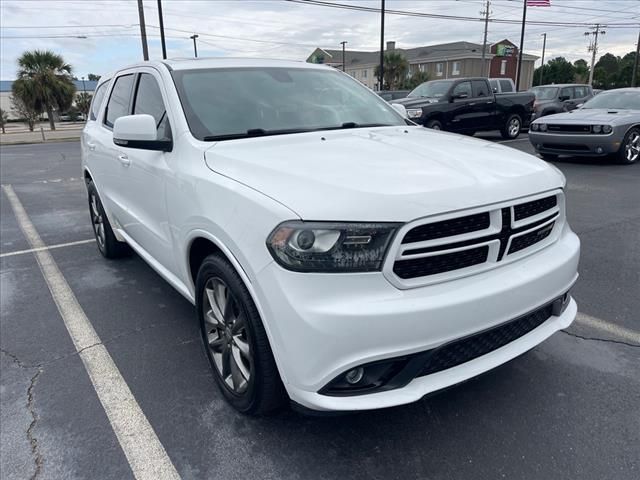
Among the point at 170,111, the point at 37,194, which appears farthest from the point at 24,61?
the point at 170,111

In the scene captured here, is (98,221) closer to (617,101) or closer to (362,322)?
(362,322)

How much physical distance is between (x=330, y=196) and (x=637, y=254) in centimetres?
427

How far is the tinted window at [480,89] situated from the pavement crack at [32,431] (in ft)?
45.9

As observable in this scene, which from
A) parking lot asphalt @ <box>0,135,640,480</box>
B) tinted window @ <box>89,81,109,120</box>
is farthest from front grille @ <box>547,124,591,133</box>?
tinted window @ <box>89,81,109,120</box>

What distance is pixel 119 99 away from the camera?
4426 mm

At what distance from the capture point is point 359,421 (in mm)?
2592

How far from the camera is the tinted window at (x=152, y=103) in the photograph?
3.27 metres

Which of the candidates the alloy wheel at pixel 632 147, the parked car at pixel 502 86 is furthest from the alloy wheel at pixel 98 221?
the parked car at pixel 502 86

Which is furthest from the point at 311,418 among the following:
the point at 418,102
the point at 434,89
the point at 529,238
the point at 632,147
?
the point at 434,89

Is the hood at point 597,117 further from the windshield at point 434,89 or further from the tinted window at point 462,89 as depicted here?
the windshield at point 434,89

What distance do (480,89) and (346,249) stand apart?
14.3m

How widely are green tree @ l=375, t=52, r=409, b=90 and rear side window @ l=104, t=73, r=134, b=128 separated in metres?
53.2

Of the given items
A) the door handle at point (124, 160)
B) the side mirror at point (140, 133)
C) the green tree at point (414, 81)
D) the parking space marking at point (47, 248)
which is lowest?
the parking space marking at point (47, 248)

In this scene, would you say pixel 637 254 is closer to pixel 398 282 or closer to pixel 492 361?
pixel 492 361
